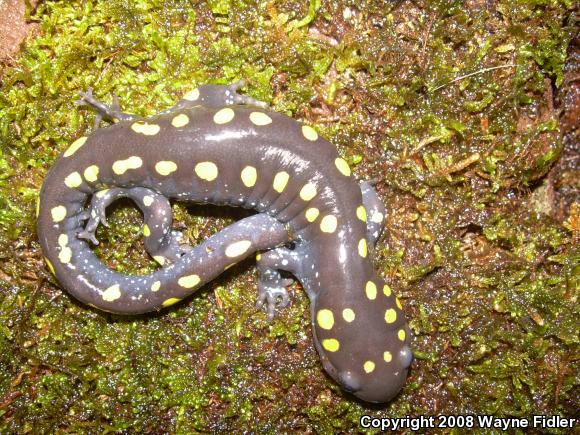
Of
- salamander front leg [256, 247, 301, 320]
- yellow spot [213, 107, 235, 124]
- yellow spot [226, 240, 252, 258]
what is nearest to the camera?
yellow spot [213, 107, 235, 124]

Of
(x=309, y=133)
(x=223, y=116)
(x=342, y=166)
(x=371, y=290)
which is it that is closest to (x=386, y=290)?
(x=371, y=290)

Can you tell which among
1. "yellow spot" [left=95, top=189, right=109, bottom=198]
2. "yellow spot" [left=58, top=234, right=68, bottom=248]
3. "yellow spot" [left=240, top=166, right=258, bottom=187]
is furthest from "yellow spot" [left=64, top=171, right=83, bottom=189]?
"yellow spot" [left=240, top=166, right=258, bottom=187]

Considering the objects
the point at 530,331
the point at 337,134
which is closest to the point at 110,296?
the point at 337,134

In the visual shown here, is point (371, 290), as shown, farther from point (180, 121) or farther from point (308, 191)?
point (180, 121)

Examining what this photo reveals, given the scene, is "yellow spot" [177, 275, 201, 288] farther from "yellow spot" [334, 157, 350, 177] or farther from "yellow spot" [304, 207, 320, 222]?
"yellow spot" [334, 157, 350, 177]

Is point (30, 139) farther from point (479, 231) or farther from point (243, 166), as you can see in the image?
point (479, 231)

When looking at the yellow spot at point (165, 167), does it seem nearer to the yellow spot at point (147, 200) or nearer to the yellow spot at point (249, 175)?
the yellow spot at point (147, 200)
